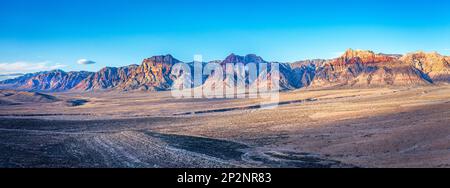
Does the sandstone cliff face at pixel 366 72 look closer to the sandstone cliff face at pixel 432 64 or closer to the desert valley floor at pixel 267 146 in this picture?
the sandstone cliff face at pixel 432 64

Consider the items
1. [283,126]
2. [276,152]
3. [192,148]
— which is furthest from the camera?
[283,126]

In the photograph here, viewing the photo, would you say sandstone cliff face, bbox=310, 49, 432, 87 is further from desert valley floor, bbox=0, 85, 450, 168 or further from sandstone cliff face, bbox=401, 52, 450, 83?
desert valley floor, bbox=0, 85, 450, 168

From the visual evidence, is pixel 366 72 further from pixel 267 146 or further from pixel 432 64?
pixel 267 146

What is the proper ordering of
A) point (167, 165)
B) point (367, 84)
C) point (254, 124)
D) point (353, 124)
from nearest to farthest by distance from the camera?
point (167, 165)
point (353, 124)
point (254, 124)
point (367, 84)

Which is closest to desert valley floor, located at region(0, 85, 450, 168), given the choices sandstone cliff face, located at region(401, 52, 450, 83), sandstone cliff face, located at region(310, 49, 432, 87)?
sandstone cliff face, located at region(310, 49, 432, 87)

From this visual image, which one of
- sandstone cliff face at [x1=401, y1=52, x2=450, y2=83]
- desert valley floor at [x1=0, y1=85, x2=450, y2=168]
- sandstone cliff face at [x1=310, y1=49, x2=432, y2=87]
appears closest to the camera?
desert valley floor at [x1=0, y1=85, x2=450, y2=168]

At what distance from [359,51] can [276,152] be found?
179914 millimetres

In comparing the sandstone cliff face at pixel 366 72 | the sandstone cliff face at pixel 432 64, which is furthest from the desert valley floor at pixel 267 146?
the sandstone cliff face at pixel 432 64

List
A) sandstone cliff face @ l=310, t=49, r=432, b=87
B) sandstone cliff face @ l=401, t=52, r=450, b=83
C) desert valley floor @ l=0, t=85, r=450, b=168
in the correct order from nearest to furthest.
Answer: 1. desert valley floor @ l=0, t=85, r=450, b=168
2. sandstone cliff face @ l=310, t=49, r=432, b=87
3. sandstone cliff face @ l=401, t=52, r=450, b=83

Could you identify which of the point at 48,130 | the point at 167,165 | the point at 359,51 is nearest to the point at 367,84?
the point at 359,51

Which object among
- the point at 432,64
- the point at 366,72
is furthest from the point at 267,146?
the point at 432,64

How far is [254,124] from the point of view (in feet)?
148

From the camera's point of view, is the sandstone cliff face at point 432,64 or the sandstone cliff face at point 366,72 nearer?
the sandstone cliff face at point 366,72
